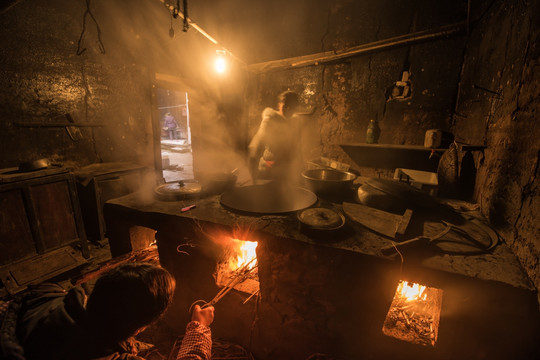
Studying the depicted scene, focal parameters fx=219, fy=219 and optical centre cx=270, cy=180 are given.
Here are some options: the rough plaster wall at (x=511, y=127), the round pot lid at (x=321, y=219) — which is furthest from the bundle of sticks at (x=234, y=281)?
the rough plaster wall at (x=511, y=127)

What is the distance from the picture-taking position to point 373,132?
191 inches

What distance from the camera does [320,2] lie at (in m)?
5.27

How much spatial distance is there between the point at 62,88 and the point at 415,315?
655cm

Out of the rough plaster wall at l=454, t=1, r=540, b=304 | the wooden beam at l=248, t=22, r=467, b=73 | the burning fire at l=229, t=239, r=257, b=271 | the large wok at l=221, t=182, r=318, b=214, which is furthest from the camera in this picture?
the wooden beam at l=248, t=22, r=467, b=73

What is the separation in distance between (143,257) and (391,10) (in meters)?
6.82

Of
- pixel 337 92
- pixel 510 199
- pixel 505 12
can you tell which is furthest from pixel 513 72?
pixel 337 92

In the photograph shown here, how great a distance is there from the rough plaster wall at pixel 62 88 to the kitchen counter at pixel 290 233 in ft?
9.55

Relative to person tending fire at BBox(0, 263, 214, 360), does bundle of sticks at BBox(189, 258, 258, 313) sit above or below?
below

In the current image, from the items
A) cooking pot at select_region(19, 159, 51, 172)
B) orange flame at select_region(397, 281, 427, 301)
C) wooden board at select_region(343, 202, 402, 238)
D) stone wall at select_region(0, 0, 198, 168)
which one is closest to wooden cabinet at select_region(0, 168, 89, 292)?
cooking pot at select_region(19, 159, 51, 172)

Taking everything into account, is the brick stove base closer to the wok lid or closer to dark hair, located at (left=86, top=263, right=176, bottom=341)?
the wok lid

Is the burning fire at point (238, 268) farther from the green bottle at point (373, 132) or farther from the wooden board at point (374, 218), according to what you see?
the green bottle at point (373, 132)

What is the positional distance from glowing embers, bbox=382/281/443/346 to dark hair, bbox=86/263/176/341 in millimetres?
1954

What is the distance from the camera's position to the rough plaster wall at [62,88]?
3.61 metres

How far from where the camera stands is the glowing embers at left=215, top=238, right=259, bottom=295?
2.58m
